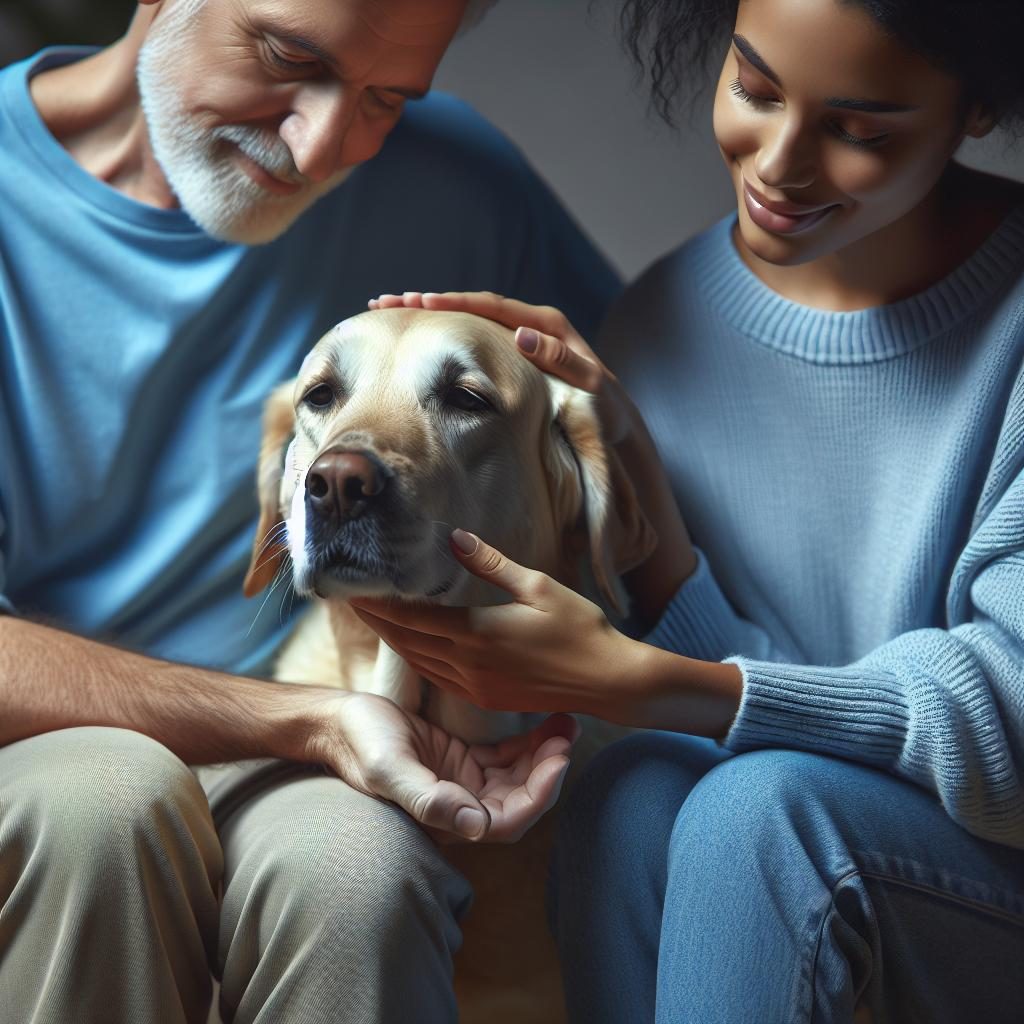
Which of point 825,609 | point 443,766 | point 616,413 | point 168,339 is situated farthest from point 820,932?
point 168,339

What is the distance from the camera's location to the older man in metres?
1.18

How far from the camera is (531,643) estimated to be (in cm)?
121

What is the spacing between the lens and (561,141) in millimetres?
2020

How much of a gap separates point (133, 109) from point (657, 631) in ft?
3.61

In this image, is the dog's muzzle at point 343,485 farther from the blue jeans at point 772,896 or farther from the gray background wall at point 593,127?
the gray background wall at point 593,127

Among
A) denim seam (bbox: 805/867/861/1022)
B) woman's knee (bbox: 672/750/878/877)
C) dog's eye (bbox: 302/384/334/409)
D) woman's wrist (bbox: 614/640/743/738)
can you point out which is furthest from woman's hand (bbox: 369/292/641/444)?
denim seam (bbox: 805/867/861/1022)

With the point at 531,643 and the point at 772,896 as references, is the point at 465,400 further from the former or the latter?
the point at 772,896

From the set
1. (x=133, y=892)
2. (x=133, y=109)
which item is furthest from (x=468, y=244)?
(x=133, y=892)

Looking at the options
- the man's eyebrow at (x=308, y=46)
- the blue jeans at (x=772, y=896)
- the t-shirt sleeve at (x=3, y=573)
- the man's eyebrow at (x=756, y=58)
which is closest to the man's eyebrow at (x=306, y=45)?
the man's eyebrow at (x=308, y=46)

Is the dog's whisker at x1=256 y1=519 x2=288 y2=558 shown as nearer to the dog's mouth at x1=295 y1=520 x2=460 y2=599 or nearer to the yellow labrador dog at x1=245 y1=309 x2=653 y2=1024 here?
the yellow labrador dog at x1=245 y1=309 x2=653 y2=1024

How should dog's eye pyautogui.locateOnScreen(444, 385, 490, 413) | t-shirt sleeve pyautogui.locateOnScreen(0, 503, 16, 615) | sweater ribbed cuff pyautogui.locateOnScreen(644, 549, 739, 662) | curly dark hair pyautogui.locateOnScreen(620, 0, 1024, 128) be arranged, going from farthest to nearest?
sweater ribbed cuff pyautogui.locateOnScreen(644, 549, 739, 662), t-shirt sleeve pyautogui.locateOnScreen(0, 503, 16, 615), dog's eye pyautogui.locateOnScreen(444, 385, 490, 413), curly dark hair pyautogui.locateOnScreen(620, 0, 1024, 128)

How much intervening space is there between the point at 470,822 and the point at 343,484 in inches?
14.5

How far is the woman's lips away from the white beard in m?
0.65

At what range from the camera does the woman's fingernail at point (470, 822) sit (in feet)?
3.89
